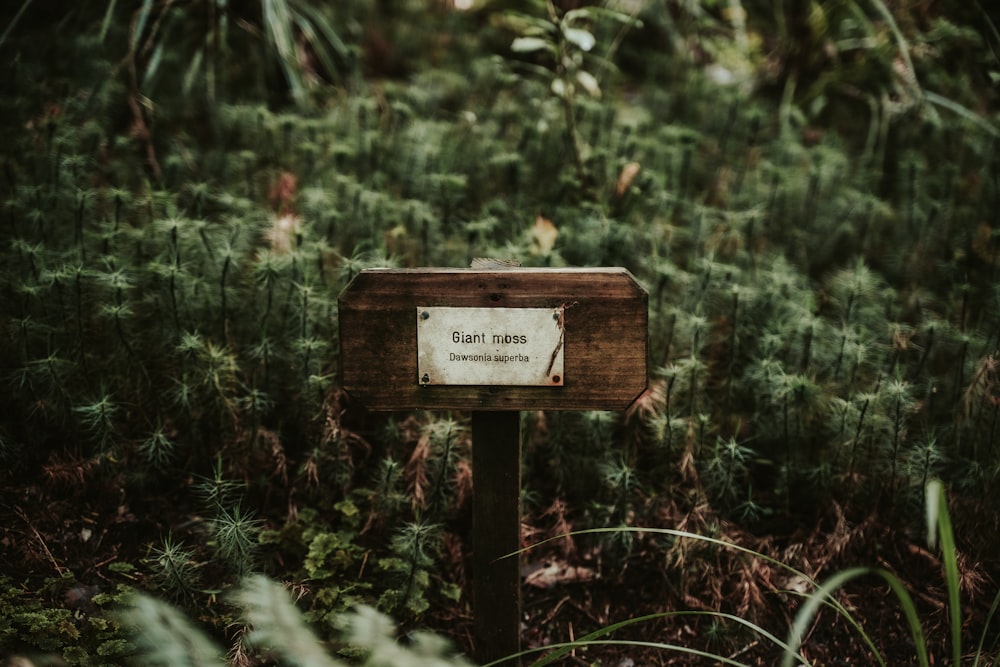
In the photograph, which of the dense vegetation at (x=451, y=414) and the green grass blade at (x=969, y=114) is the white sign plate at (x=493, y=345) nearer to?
the dense vegetation at (x=451, y=414)

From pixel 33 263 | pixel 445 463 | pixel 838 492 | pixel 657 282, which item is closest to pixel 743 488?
pixel 838 492

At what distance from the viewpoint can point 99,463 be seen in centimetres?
248

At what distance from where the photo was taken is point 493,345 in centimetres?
190

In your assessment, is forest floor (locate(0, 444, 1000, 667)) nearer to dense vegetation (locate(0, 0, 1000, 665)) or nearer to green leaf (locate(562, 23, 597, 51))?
dense vegetation (locate(0, 0, 1000, 665))

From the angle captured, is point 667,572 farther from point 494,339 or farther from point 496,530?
point 494,339

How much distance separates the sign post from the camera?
189cm

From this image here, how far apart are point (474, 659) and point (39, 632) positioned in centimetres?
133

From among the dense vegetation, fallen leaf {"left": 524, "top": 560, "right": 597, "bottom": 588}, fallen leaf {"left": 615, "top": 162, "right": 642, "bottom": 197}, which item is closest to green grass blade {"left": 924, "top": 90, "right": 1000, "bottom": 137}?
the dense vegetation

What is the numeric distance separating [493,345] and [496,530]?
2.02ft

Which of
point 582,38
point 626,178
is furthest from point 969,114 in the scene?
point 582,38

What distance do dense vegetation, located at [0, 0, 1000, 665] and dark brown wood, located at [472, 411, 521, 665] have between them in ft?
0.86

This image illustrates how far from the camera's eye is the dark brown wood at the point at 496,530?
2029mm

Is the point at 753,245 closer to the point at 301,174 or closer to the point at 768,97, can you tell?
the point at 768,97

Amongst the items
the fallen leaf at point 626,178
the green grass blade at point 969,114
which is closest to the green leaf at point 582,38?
the fallen leaf at point 626,178
